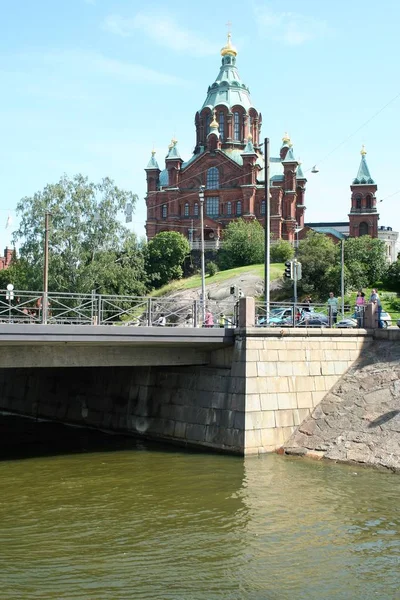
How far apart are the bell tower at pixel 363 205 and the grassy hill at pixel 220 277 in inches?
1405

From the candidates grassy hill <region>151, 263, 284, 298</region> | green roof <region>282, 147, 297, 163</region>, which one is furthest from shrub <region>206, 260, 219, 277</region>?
green roof <region>282, 147, 297, 163</region>

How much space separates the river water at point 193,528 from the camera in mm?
12695

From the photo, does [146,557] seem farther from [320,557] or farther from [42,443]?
[42,443]

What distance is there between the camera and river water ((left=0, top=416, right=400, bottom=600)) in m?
12.7

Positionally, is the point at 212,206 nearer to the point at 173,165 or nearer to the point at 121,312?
the point at 173,165

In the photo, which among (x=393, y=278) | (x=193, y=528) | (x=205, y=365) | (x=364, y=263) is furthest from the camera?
(x=364, y=263)

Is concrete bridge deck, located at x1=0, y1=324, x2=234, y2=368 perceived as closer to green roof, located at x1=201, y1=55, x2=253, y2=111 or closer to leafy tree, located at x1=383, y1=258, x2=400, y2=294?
leafy tree, located at x1=383, y1=258, x2=400, y2=294

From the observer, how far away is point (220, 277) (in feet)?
227

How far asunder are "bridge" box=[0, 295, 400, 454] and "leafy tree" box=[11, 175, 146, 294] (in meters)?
25.0

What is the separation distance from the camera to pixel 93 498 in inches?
732

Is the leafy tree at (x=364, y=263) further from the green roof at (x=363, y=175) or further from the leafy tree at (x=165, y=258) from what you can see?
the green roof at (x=363, y=175)

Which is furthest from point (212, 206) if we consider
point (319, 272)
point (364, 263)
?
point (319, 272)

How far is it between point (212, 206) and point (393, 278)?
31.7 metres

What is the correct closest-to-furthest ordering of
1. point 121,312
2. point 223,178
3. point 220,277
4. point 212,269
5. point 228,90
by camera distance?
point 121,312, point 220,277, point 212,269, point 223,178, point 228,90
